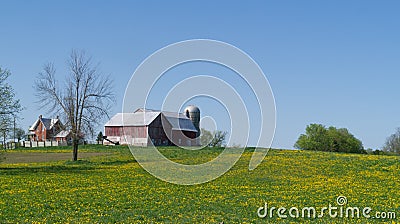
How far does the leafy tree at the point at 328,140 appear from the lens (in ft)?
332

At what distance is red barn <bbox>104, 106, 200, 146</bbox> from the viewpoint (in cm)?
9456

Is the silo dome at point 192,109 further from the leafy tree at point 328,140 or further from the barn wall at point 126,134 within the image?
the leafy tree at point 328,140

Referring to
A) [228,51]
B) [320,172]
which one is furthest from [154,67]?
[320,172]

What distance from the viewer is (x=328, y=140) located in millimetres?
104625

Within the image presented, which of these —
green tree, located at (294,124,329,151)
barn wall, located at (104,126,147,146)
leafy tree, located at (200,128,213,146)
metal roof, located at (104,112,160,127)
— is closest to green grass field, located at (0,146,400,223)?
barn wall, located at (104,126,147,146)

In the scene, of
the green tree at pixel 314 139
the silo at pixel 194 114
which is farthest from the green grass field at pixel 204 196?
the silo at pixel 194 114

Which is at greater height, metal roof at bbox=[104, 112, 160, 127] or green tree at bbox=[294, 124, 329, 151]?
metal roof at bbox=[104, 112, 160, 127]

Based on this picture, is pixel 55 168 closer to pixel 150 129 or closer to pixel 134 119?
pixel 150 129

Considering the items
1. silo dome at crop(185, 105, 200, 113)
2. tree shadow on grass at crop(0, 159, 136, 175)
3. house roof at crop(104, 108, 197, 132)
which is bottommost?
tree shadow on grass at crop(0, 159, 136, 175)

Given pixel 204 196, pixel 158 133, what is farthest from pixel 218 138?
pixel 204 196

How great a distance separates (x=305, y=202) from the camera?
825 inches

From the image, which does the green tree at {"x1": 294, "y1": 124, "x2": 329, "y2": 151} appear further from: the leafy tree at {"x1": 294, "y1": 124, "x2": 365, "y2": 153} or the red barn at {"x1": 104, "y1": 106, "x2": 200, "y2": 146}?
the red barn at {"x1": 104, "y1": 106, "x2": 200, "y2": 146}

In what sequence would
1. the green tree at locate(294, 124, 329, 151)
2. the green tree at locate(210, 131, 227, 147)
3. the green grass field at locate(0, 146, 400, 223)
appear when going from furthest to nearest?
the green tree at locate(294, 124, 329, 151) → the green tree at locate(210, 131, 227, 147) → the green grass field at locate(0, 146, 400, 223)

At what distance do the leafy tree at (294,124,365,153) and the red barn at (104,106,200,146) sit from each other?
25.9 m
